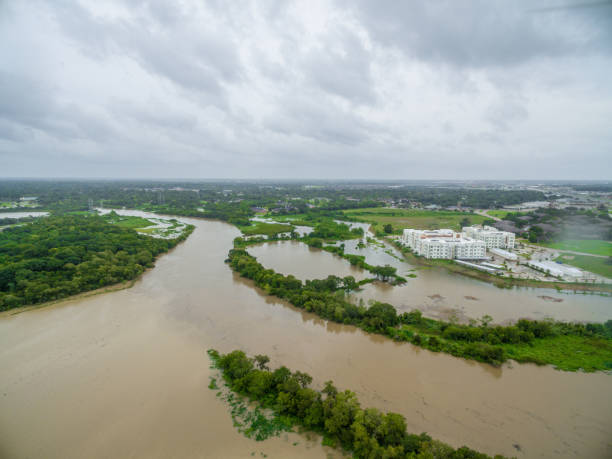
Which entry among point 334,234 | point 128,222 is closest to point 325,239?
point 334,234

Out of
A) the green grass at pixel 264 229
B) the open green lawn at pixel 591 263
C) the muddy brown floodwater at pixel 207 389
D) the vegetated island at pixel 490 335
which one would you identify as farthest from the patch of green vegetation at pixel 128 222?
the open green lawn at pixel 591 263

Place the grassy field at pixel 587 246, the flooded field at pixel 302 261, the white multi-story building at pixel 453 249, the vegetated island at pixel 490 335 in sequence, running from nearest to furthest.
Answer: the vegetated island at pixel 490 335, the flooded field at pixel 302 261, the grassy field at pixel 587 246, the white multi-story building at pixel 453 249

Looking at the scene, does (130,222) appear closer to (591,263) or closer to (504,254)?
(504,254)

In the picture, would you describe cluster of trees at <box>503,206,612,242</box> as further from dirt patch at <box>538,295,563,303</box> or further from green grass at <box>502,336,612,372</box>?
green grass at <box>502,336,612,372</box>

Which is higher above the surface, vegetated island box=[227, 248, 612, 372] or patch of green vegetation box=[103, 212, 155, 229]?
patch of green vegetation box=[103, 212, 155, 229]

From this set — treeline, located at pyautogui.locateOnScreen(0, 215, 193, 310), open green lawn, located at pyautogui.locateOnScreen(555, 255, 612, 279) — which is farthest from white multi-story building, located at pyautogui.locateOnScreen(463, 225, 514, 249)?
treeline, located at pyautogui.locateOnScreen(0, 215, 193, 310)

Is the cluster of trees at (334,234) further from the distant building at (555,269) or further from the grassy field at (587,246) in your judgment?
the grassy field at (587,246)
